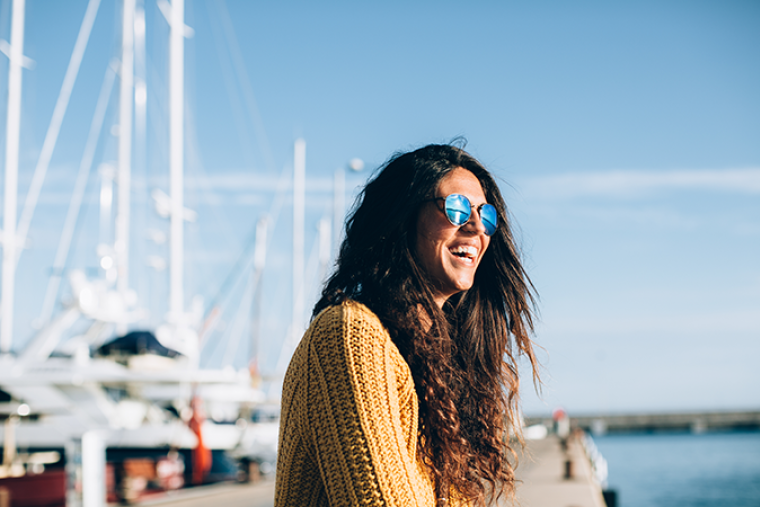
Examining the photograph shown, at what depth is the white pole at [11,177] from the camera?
20234 millimetres

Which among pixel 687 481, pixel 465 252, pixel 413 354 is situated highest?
pixel 465 252

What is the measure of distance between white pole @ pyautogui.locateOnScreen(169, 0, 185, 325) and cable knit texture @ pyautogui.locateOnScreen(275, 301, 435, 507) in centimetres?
1932

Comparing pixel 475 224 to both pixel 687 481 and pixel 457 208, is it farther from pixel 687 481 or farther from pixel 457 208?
pixel 687 481

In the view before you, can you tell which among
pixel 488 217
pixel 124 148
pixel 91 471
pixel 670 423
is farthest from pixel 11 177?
pixel 670 423

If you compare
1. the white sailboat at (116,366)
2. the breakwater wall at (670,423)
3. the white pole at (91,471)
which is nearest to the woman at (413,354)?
the white pole at (91,471)

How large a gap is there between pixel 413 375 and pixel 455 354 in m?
0.39

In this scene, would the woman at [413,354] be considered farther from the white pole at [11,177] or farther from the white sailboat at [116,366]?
the white pole at [11,177]

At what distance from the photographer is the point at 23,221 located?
22.2 metres

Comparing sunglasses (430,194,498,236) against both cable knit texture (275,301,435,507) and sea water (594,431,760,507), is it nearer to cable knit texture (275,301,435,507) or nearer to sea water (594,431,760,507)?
cable knit texture (275,301,435,507)

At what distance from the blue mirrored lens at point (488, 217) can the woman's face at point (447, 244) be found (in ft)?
0.14

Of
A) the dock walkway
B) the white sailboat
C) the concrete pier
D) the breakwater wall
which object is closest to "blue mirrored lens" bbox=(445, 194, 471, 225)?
the concrete pier

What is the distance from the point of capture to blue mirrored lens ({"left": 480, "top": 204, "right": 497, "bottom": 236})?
7.05ft

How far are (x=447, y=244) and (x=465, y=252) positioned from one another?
0.24 ft

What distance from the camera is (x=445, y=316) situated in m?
2.12
